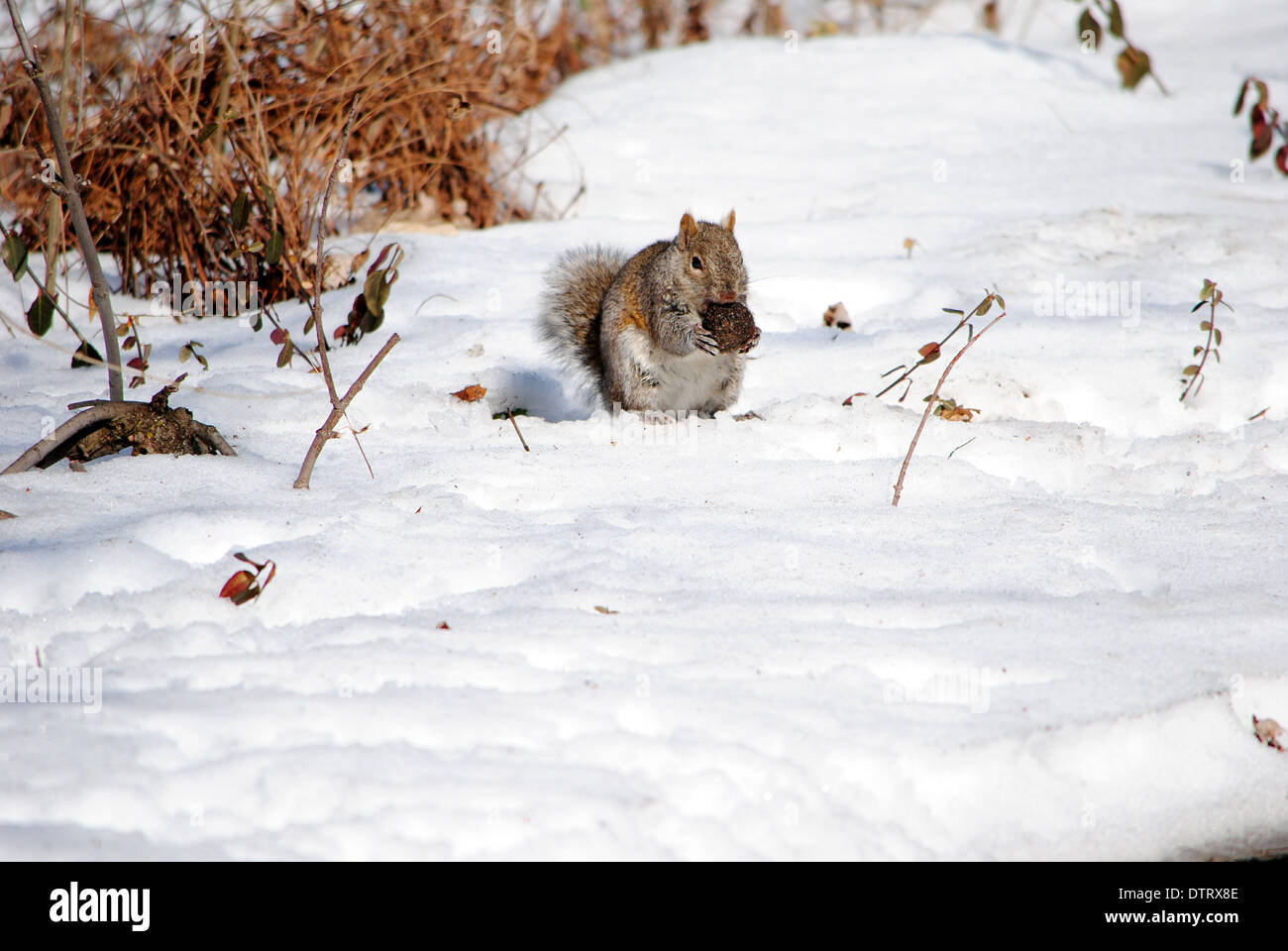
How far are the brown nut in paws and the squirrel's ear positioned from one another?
0.42m

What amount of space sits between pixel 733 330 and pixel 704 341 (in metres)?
0.16

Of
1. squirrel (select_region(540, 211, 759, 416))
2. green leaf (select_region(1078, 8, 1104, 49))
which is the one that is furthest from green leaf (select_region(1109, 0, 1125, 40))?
squirrel (select_region(540, 211, 759, 416))

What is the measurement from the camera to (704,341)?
3188mm

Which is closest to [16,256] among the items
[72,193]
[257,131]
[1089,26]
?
[72,193]

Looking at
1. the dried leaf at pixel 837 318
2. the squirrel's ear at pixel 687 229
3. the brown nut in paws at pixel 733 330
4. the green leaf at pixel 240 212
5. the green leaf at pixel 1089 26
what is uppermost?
the green leaf at pixel 1089 26

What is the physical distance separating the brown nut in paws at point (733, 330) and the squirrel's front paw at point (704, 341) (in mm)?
25

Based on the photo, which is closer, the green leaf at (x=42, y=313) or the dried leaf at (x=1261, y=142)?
the green leaf at (x=42, y=313)

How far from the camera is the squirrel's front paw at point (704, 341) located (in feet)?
10.3

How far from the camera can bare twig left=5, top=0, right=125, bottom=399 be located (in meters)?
2.26
